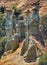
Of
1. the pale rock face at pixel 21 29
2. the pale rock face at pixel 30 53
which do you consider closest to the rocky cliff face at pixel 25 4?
the pale rock face at pixel 21 29

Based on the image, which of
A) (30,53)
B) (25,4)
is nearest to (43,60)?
(30,53)

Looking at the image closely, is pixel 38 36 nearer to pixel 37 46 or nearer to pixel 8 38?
pixel 37 46

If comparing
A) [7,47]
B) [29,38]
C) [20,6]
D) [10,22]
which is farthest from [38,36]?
[20,6]

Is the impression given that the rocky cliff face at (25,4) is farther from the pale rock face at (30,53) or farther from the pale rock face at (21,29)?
the pale rock face at (30,53)

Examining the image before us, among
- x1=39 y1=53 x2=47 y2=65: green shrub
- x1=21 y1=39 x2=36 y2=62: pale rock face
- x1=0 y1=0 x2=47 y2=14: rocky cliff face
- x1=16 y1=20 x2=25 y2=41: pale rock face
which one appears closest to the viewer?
x1=39 y1=53 x2=47 y2=65: green shrub

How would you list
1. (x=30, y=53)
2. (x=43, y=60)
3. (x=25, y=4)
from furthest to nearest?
(x=25, y=4), (x=30, y=53), (x=43, y=60)

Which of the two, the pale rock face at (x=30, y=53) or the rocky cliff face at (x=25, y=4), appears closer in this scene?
the pale rock face at (x=30, y=53)

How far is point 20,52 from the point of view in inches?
2872

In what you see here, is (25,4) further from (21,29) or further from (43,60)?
(43,60)

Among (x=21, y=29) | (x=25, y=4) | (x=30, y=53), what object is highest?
(x=21, y=29)

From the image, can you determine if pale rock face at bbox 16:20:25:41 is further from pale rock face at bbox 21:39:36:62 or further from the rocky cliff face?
pale rock face at bbox 21:39:36:62

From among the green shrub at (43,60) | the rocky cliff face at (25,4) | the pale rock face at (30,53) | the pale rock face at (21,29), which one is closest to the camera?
the green shrub at (43,60)

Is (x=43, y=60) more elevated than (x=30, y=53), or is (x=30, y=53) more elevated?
(x=43, y=60)

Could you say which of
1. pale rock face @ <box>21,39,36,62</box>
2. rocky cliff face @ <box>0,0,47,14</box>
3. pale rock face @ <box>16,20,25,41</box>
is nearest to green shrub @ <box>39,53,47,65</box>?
pale rock face @ <box>21,39,36,62</box>
